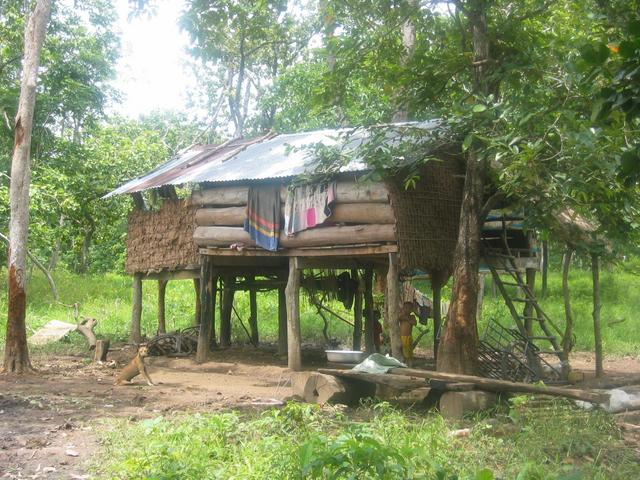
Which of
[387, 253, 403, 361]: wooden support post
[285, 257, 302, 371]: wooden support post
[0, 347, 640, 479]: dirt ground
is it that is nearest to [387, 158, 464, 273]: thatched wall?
[387, 253, 403, 361]: wooden support post

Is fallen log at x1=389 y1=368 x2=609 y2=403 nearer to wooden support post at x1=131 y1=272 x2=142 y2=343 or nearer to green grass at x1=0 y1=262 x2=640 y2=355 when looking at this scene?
wooden support post at x1=131 y1=272 x2=142 y2=343

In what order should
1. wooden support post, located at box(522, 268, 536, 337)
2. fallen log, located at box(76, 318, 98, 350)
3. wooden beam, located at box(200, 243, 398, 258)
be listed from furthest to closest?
1. fallen log, located at box(76, 318, 98, 350)
2. wooden support post, located at box(522, 268, 536, 337)
3. wooden beam, located at box(200, 243, 398, 258)

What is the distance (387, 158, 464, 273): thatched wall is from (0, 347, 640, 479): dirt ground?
9.41ft

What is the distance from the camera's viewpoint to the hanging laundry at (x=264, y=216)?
1288 cm

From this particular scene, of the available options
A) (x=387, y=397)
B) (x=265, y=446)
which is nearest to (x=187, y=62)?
(x=387, y=397)

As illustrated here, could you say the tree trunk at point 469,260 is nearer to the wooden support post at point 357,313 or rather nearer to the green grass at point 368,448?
the green grass at point 368,448

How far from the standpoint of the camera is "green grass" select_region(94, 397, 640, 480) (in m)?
4.73

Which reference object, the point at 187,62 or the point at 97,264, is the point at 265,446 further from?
the point at 187,62

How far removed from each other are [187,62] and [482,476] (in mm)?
31246

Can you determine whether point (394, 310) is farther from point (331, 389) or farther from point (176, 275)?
point (176, 275)

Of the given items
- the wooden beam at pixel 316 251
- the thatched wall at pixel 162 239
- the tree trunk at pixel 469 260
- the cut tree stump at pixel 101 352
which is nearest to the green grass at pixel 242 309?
the cut tree stump at pixel 101 352

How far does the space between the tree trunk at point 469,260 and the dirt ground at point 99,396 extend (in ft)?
7.75

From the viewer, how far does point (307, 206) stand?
12.5 metres

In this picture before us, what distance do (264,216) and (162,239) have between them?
3148mm
